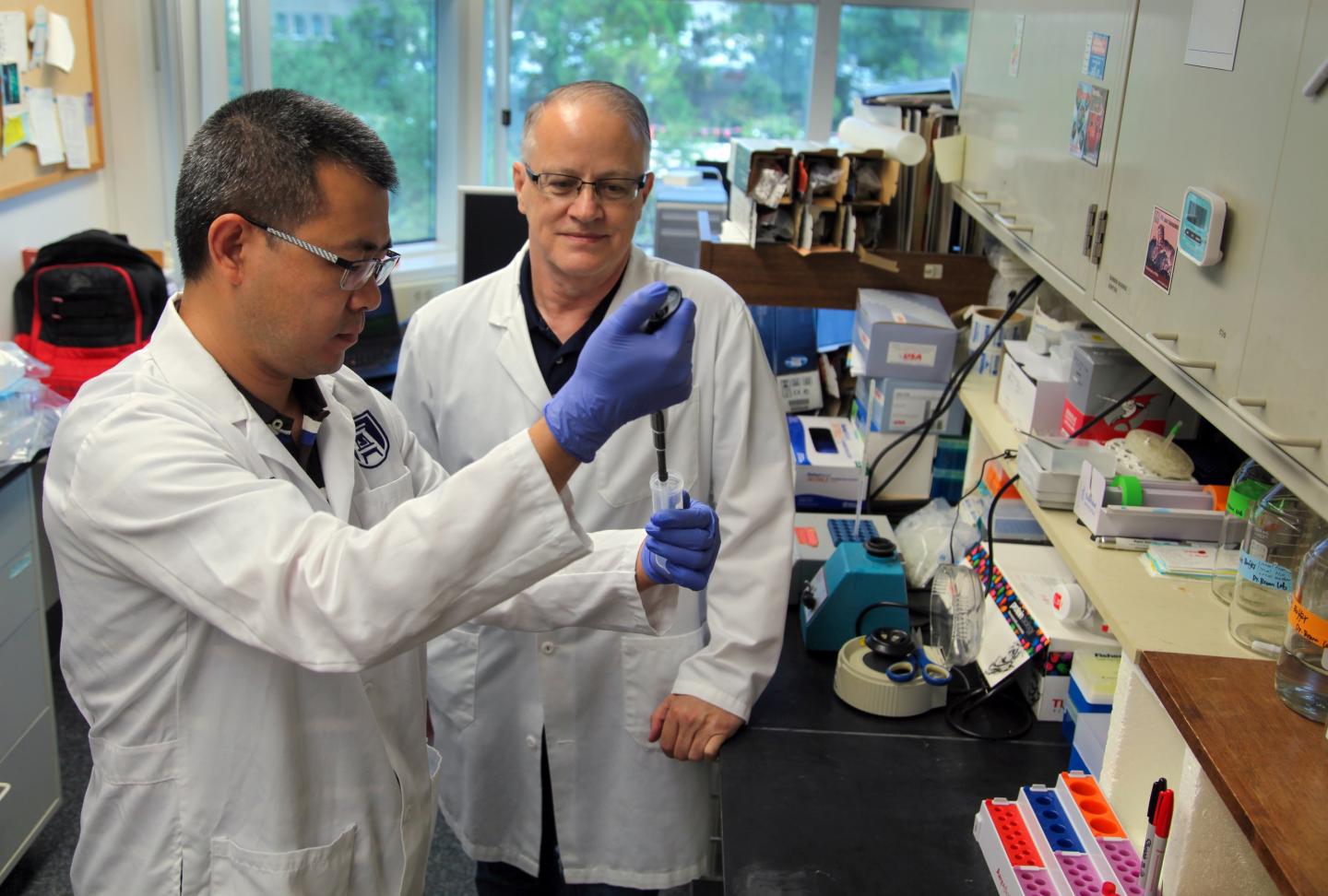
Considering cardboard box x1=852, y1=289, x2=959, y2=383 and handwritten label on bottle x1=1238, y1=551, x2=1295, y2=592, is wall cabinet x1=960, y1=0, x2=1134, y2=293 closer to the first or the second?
cardboard box x1=852, y1=289, x2=959, y2=383

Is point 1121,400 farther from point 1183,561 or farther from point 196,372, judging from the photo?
point 196,372

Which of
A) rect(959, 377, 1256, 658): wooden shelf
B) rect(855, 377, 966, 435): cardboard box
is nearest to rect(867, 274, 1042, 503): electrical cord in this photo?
rect(855, 377, 966, 435): cardboard box

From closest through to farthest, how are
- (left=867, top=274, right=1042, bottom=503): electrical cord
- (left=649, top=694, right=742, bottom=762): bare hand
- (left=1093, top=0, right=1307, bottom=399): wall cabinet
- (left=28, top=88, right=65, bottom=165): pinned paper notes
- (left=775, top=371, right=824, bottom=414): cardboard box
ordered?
(left=1093, top=0, right=1307, bottom=399): wall cabinet, (left=649, top=694, right=742, bottom=762): bare hand, (left=867, top=274, right=1042, bottom=503): electrical cord, (left=775, top=371, right=824, bottom=414): cardboard box, (left=28, top=88, right=65, bottom=165): pinned paper notes

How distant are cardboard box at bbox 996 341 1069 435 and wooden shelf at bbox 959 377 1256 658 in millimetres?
230

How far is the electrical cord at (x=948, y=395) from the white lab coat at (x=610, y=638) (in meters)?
0.69

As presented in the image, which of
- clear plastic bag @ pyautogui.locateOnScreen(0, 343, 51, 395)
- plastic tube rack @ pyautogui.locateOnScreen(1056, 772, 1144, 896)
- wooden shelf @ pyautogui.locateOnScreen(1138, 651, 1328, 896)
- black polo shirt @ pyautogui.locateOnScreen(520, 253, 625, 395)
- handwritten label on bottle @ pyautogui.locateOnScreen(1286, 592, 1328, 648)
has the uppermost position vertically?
black polo shirt @ pyautogui.locateOnScreen(520, 253, 625, 395)

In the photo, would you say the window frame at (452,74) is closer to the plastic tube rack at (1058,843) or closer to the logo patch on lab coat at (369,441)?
the logo patch on lab coat at (369,441)

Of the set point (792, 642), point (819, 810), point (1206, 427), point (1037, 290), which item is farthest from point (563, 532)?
point (1037, 290)

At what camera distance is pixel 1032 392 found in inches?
75.3

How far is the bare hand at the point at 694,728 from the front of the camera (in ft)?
5.41

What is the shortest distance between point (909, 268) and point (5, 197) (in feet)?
7.53

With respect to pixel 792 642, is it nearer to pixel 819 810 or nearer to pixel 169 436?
pixel 819 810

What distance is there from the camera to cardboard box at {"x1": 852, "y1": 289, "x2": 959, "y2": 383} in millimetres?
2387

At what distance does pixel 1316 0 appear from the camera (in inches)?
39.6
